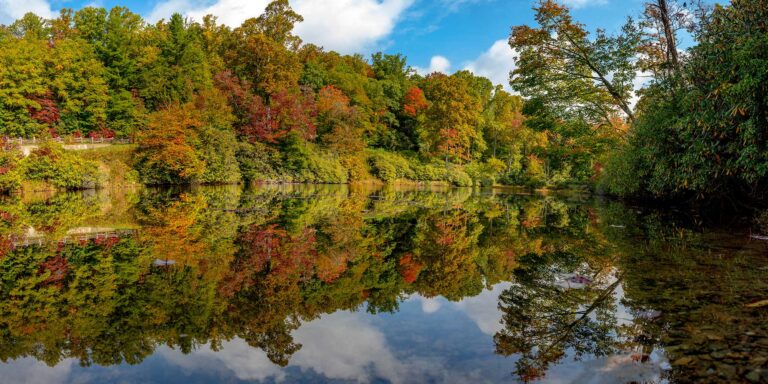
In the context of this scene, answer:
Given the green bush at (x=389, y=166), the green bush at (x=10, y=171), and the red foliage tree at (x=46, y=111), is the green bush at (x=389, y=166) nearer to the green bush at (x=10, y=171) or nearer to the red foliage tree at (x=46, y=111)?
the red foliage tree at (x=46, y=111)

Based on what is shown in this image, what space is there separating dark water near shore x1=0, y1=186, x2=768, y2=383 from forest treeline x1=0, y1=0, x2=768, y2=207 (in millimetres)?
4044

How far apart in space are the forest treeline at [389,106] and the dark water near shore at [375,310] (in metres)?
4.04

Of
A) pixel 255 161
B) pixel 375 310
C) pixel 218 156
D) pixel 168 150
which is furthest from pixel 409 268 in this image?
pixel 255 161

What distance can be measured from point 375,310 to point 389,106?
51059 mm

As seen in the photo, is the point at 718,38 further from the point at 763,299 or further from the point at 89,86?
the point at 89,86

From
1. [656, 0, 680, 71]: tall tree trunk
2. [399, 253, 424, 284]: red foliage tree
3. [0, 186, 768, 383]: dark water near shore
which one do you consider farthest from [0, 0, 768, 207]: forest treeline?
[399, 253, 424, 284]: red foliage tree

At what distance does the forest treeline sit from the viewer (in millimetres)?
9555

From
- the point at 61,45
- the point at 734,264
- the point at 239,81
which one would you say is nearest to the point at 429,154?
the point at 239,81

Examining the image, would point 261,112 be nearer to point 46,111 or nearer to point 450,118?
point 46,111

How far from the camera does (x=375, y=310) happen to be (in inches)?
159

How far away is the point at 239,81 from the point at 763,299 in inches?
1574

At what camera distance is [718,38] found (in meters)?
9.23

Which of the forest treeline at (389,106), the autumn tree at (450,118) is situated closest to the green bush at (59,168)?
the forest treeline at (389,106)

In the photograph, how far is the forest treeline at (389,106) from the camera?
955 centimetres
